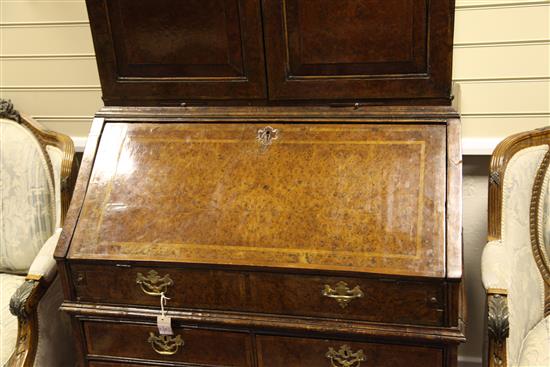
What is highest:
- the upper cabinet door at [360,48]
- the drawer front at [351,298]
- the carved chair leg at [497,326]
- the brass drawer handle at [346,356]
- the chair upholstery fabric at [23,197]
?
the upper cabinet door at [360,48]

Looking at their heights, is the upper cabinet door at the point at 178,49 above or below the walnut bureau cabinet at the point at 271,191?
above

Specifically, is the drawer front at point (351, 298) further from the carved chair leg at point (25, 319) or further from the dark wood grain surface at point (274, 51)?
the carved chair leg at point (25, 319)

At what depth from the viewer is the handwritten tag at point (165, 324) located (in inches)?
66.8

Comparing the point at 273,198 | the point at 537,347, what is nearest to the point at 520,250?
the point at 537,347

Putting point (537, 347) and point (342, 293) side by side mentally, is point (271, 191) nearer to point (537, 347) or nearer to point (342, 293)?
point (342, 293)

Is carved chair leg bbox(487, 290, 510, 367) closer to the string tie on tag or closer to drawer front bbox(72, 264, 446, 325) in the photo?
drawer front bbox(72, 264, 446, 325)

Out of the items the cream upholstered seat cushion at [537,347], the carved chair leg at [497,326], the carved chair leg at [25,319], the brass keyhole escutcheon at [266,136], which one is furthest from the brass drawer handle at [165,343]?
the cream upholstered seat cushion at [537,347]

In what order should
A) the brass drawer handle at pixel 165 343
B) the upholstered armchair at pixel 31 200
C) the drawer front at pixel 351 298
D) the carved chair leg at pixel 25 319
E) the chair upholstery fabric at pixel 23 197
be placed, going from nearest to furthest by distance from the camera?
the drawer front at pixel 351 298 < the brass drawer handle at pixel 165 343 < the carved chair leg at pixel 25 319 < the upholstered armchair at pixel 31 200 < the chair upholstery fabric at pixel 23 197

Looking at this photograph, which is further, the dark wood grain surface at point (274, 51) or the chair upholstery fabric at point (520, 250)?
the chair upholstery fabric at point (520, 250)

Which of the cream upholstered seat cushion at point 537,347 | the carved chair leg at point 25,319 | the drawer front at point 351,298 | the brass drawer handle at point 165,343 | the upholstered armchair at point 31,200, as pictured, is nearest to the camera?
the drawer front at point 351,298

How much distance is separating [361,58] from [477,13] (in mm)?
532

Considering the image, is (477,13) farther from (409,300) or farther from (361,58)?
(409,300)

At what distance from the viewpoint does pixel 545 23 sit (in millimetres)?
1938

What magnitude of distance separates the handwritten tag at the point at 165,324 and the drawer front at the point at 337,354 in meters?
0.24
